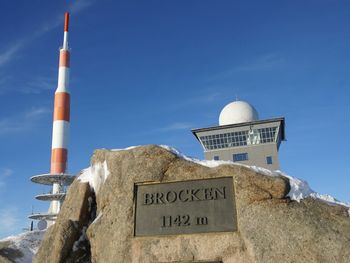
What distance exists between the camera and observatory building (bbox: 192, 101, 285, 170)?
201ft

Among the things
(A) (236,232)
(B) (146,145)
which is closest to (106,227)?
(B) (146,145)

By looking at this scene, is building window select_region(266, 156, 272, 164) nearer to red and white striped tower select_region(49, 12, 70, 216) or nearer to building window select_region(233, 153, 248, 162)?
building window select_region(233, 153, 248, 162)

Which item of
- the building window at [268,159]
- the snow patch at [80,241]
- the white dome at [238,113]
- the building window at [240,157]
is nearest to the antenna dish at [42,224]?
the building window at [240,157]

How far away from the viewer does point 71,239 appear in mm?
8789

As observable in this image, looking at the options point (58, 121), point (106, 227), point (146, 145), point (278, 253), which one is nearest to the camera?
point (278, 253)

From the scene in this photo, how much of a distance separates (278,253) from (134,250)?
3.06 meters

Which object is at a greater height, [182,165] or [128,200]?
[182,165]

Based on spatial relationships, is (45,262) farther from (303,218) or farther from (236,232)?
(303,218)

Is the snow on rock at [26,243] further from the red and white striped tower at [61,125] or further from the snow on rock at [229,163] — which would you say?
the red and white striped tower at [61,125]

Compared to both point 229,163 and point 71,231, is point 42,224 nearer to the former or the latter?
point 71,231

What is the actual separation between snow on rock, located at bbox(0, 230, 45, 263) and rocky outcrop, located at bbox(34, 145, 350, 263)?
4.67 m

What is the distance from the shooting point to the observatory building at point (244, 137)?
61.2 metres

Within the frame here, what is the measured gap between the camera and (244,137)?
61844 millimetres

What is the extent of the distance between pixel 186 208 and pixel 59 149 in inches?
1899
